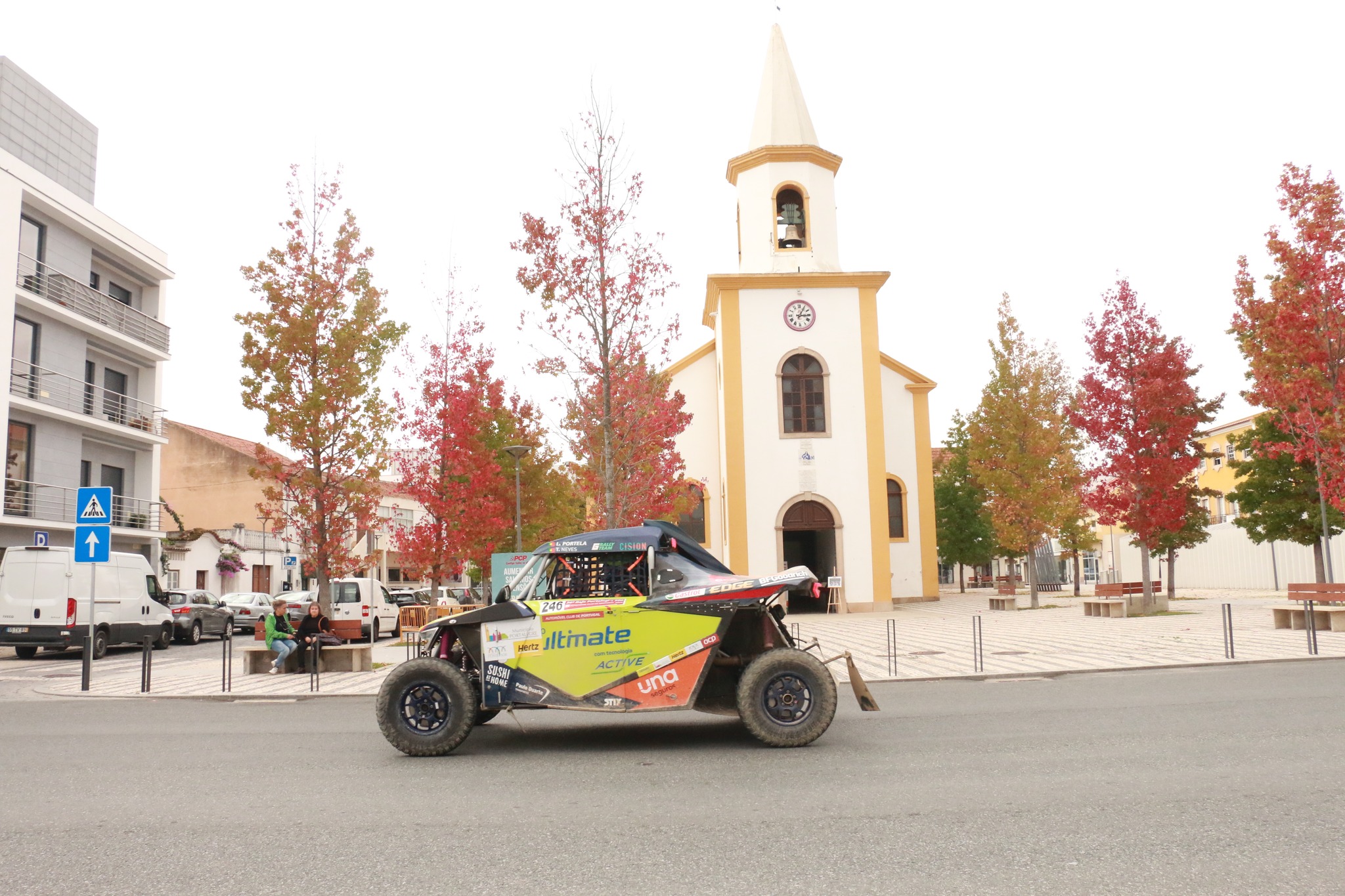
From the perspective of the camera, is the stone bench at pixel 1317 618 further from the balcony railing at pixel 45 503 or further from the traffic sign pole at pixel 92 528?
the balcony railing at pixel 45 503

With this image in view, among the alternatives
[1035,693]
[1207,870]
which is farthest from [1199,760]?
[1035,693]

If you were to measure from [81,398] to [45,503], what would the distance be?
3734 millimetres

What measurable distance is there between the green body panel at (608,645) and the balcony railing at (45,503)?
74.3 ft

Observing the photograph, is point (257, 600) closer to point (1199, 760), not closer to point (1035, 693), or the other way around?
point (1035, 693)

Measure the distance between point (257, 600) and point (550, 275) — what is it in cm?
2027

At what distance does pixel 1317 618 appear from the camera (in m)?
18.9

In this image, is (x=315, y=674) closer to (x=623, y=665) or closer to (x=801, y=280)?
(x=623, y=665)

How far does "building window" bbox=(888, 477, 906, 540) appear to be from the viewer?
3831cm

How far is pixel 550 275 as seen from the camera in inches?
746

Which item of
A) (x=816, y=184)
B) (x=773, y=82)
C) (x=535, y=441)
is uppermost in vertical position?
(x=773, y=82)

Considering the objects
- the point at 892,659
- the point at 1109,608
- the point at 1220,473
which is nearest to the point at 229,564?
the point at 1109,608

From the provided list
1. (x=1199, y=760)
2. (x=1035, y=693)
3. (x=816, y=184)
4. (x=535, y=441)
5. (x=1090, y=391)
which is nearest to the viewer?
(x=1199, y=760)

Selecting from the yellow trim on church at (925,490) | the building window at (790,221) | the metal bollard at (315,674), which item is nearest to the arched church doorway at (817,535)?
the yellow trim on church at (925,490)

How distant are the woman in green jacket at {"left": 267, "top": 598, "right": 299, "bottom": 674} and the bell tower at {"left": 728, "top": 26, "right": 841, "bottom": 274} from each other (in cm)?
2184
